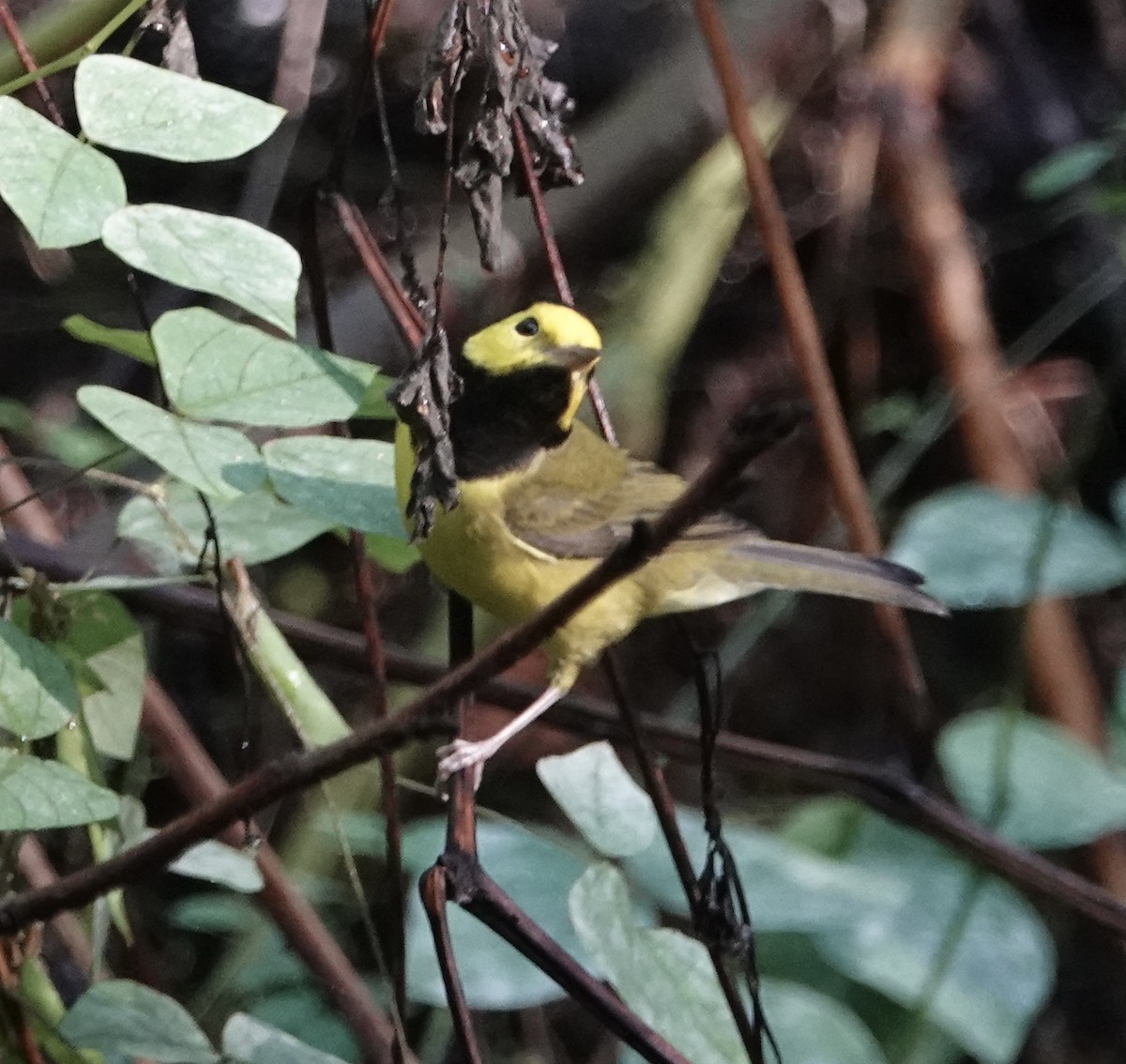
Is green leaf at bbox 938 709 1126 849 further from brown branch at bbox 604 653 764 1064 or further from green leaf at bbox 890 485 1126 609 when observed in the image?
brown branch at bbox 604 653 764 1064

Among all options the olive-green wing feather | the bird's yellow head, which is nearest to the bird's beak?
the bird's yellow head

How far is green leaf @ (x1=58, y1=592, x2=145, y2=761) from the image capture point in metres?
0.86

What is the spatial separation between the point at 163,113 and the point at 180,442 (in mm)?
157

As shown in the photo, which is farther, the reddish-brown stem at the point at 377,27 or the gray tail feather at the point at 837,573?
the gray tail feather at the point at 837,573

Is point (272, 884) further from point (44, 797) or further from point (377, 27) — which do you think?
point (377, 27)

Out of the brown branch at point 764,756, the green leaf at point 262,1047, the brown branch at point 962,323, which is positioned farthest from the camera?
the brown branch at point 962,323

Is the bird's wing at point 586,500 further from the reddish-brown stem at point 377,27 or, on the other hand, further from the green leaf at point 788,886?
the reddish-brown stem at point 377,27

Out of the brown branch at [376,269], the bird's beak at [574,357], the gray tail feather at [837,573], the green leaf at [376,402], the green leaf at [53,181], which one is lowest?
the gray tail feather at [837,573]

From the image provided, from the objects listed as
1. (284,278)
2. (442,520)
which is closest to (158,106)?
(284,278)

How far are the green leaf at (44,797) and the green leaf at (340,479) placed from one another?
199mm

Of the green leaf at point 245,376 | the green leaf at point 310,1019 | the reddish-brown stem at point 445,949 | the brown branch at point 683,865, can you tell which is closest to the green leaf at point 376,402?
the green leaf at point 245,376

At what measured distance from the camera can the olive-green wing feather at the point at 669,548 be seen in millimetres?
1310

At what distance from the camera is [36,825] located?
0.67 metres

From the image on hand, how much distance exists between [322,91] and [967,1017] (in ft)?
6.02
